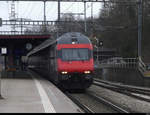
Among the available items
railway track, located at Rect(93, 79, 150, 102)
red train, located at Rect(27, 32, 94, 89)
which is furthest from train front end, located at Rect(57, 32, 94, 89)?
railway track, located at Rect(93, 79, 150, 102)

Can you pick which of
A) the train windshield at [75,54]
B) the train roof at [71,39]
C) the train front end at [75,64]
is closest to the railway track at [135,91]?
the train front end at [75,64]

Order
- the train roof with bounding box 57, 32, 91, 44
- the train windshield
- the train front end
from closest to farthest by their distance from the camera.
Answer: the train front end → the train windshield → the train roof with bounding box 57, 32, 91, 44

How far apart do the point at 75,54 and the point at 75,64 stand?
73 centimetres

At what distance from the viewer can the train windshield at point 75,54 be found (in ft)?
69.5

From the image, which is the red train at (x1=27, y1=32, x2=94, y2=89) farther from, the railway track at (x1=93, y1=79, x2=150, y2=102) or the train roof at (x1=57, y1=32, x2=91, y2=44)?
the railway track at (x1=93, y1=79, x2=150, y2=102)

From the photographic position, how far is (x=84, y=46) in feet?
70.9

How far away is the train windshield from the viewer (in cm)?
2120

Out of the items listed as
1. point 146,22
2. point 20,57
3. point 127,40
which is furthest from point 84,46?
point 20,57

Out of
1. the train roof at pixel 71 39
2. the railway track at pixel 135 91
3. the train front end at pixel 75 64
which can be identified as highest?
the train roof at pixel 71 39

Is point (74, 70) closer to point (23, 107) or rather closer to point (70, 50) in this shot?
point (70, 50)

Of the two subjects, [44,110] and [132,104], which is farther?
[132,104]

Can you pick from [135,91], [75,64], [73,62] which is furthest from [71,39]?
[135,91]

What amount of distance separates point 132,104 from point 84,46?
236 inches

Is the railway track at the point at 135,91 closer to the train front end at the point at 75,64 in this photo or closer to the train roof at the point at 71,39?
the train front end at the point at 75,64
